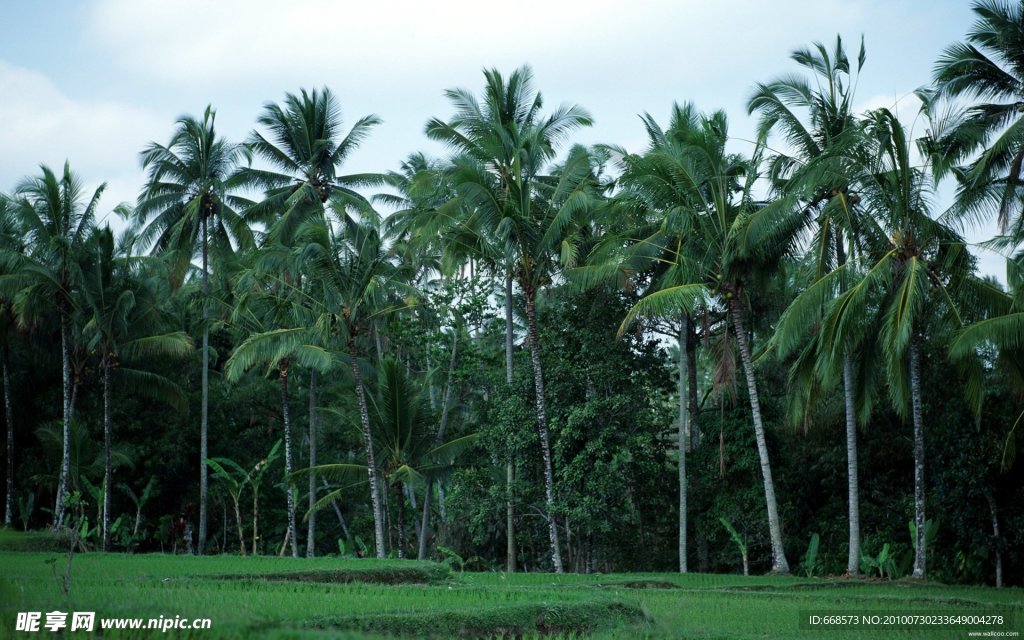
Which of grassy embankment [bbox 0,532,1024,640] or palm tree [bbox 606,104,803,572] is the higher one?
palm tree [bbox 606,104,803,572]

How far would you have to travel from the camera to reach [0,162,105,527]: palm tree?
24750 millimetres

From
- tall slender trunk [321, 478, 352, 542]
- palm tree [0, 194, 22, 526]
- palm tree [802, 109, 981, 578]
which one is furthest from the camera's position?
tall slender trunk [321, 478, 352, 542]

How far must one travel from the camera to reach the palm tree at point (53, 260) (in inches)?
974

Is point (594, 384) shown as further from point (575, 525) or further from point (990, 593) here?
point (990, 593)

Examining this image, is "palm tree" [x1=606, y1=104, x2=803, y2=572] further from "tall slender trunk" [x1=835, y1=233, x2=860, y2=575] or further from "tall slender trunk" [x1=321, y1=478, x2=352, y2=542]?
"tall slender trunk" [x1=321, y1=478, x2=352, y2=542]

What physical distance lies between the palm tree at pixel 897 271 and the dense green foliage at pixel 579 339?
0.22 ft

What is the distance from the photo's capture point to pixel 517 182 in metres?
22.7

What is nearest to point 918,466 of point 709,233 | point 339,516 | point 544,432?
point 709,233

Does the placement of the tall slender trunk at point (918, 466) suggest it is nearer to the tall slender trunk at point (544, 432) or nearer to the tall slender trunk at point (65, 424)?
the tall slender trunk at point (544, 432)

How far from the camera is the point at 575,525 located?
22.5 metres

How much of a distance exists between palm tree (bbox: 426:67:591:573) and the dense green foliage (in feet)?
0.27

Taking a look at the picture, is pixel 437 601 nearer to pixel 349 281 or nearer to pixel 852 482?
pixel 852 482

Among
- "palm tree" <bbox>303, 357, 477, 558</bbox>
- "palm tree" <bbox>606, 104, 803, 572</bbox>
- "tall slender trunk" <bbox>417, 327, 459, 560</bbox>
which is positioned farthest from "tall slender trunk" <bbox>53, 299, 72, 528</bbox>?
"palm tree" <bbox>606, 104, 803, 572</bbox>

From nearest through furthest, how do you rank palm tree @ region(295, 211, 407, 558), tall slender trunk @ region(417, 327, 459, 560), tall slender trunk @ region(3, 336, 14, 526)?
palm tree @ region(295, 211, 407, 558) → tall slender trunk @ region(417, 327, 459, 560) → tall slender trunk @ region(3, 336, 14, 526)
